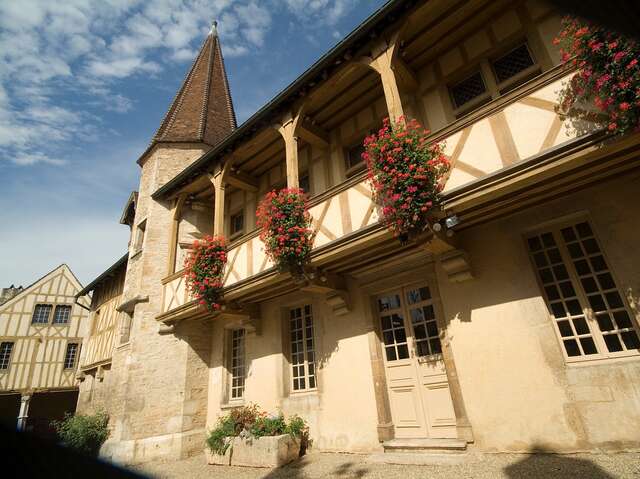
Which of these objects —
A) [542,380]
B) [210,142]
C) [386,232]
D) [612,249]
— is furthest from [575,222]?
[210,142]

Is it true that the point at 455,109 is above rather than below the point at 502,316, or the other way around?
above

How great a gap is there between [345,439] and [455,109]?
19.7ft

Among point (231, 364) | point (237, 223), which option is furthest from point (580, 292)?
point (237, 223)

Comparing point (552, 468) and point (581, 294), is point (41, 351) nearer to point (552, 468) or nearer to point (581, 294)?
point (552, 468)

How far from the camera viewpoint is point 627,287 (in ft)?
14.9

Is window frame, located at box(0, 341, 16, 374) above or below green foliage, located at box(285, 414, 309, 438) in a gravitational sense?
above

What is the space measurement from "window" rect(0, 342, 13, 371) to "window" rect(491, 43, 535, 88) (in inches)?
921

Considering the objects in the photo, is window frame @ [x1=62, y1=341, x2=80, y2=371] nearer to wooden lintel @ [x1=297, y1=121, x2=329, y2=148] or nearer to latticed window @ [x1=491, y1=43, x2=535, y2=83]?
wooden lintel @ [x1=297, y1=121, x2=329, y2=148]

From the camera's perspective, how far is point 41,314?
20.6 m

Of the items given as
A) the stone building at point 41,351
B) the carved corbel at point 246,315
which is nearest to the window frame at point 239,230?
the carved corbel at point 246,315

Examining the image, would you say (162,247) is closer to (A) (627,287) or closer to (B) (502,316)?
(B) (502,316)

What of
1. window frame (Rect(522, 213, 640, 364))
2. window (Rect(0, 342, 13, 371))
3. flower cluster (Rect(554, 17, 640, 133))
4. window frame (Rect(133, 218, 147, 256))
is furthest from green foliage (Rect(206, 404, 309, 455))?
window (Rect(0, 342, 13, 371))

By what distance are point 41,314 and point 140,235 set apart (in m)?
14.1

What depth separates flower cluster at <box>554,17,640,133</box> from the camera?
136 inches
